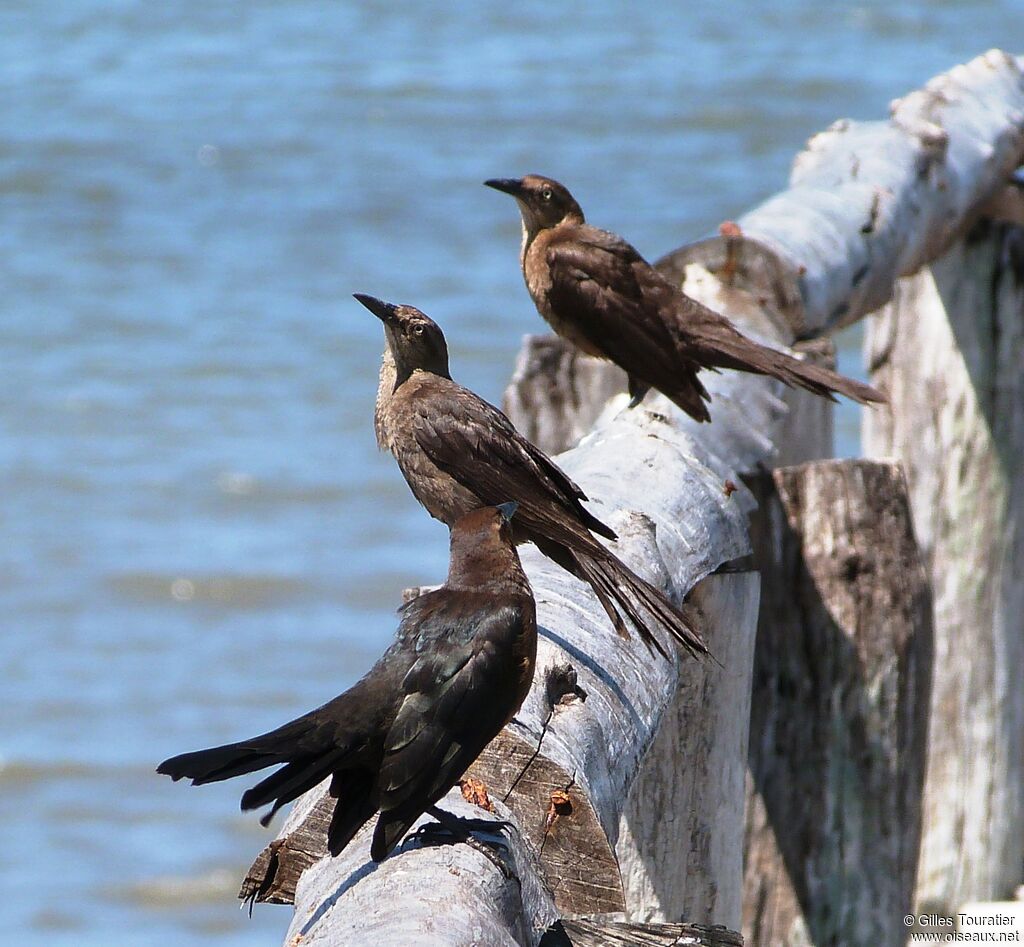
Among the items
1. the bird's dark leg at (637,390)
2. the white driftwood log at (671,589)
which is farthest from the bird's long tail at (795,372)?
the bird's dark leg at (637,390)

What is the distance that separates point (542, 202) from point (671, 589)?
1995 millimetres

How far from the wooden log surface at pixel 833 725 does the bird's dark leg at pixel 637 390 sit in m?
0.45

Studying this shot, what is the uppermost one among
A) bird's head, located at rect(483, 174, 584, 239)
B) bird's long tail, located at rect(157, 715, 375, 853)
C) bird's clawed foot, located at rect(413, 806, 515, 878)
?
bird's head, located at rect(483, 174, 584, 239)

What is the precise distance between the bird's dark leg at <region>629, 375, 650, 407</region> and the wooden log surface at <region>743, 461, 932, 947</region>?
45 cm

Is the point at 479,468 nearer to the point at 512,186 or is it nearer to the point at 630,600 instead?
the point at 630,600

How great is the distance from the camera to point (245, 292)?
1307 centimetres

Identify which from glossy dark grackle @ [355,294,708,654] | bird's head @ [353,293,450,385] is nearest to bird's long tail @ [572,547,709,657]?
glossy dark grackle @ [355,294,708,654]

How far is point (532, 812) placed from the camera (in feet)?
6.64

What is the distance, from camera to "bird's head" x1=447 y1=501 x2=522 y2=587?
2264 mm

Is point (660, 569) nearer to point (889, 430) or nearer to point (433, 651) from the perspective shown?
point (433, 651)

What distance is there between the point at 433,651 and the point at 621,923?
1.37 feet

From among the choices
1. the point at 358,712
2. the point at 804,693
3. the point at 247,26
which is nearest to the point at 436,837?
the point at 358,712

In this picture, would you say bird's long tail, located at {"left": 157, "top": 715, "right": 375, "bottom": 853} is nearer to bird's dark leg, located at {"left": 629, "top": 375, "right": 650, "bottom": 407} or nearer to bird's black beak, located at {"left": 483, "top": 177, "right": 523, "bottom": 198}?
bird's dark leg, located at {"left": 629, "top": 375, "right": 650, "bottom": 407}

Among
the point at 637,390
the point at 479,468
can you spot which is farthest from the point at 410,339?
the point at 637,390
